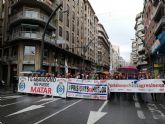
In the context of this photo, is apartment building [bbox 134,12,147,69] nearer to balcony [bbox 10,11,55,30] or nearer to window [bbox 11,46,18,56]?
balcony [bbox 10,11,55,30]

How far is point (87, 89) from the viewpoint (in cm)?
1862

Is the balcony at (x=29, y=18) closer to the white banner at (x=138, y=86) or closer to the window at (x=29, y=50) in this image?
the window at (x=29, y=50)

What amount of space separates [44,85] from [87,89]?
11.2 feet

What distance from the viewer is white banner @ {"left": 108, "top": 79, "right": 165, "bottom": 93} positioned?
17.5 meters

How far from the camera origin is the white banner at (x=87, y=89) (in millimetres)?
18203

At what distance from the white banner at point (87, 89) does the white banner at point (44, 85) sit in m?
0.51

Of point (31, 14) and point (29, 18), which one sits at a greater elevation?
point (31, 14)

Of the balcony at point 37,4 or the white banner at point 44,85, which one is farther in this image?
the balcony at point 37,4

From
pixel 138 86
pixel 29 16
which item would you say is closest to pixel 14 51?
pixel 29 16

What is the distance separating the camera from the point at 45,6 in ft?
140

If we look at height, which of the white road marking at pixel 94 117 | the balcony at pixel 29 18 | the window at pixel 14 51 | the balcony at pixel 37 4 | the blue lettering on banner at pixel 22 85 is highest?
the balcony at pixel 37 4

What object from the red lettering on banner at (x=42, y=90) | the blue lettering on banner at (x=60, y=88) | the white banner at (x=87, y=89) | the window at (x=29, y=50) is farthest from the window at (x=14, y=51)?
the white banner at (x=87, y=89)

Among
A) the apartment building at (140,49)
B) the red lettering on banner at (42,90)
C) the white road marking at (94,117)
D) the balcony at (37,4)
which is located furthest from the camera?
the apartment building at (140,49)

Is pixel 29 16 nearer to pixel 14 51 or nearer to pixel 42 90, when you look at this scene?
pixel 14 51
